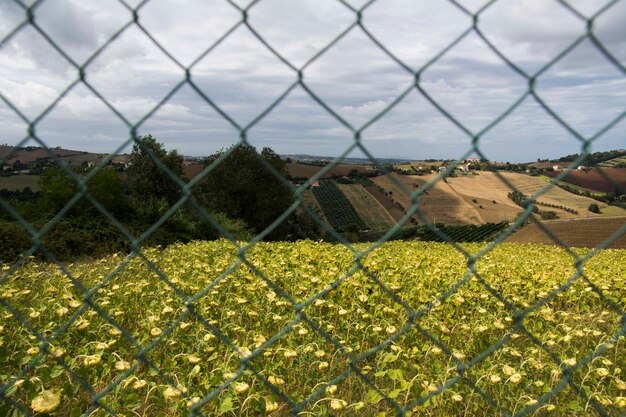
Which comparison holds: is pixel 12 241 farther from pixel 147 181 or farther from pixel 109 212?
pixel 147 181

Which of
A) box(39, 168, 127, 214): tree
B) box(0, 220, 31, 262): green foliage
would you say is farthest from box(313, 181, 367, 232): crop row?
box(0, 220, 31, 262): green foliage

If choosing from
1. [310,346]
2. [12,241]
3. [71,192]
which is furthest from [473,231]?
[310,346]

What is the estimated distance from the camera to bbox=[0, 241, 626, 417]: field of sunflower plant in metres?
1.89

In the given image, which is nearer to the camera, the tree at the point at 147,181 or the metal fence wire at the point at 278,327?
the metal fence wire at the point at 278,327

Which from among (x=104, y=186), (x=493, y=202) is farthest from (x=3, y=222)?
(x=493, y=202)

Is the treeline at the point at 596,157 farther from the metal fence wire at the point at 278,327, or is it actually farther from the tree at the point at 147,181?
the tree at the point at 147,181

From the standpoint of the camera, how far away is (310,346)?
3.05 metres

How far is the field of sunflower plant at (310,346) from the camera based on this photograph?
6.22 feet

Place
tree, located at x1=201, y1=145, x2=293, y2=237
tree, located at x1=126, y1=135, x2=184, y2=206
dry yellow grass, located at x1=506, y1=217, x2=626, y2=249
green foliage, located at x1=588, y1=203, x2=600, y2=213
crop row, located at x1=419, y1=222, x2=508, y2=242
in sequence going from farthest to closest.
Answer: crop row, located at x1=419, y1=222, x2=508, y2=242, tree, located at x1=201, y1=145, x2=293, y2=237, dry yellow grass, located at x1=506, y1=217, x2=626, y2=249, green foliage, located at x1=588, y1=203, x2=600, y2=213, tree, located at x1=126, y1=135, x2=184, y2=206

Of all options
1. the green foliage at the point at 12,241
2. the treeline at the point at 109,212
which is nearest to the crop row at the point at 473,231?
the treeline at the point at 109,212

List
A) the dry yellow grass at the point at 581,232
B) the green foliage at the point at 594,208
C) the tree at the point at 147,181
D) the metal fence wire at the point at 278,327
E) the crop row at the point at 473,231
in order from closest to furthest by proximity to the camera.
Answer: the metal fence wire at the point at 278,327, the tree at the point at 147,181, the green foliage at the point at 594,208, the dry yellow grass at the point at 581,232, the crop row at the point at 473,231

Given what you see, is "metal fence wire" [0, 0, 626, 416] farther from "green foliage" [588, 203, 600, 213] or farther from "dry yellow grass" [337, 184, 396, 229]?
"dry yellow grass" [337, 184, 396, 229]

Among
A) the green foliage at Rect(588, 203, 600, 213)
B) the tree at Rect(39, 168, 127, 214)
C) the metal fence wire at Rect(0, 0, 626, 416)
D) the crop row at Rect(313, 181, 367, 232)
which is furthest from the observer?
the crop row at Rect(313, 181, 367, 232)

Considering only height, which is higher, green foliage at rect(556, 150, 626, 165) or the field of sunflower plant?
green foliage at rect(556, 150, 626, 165)
